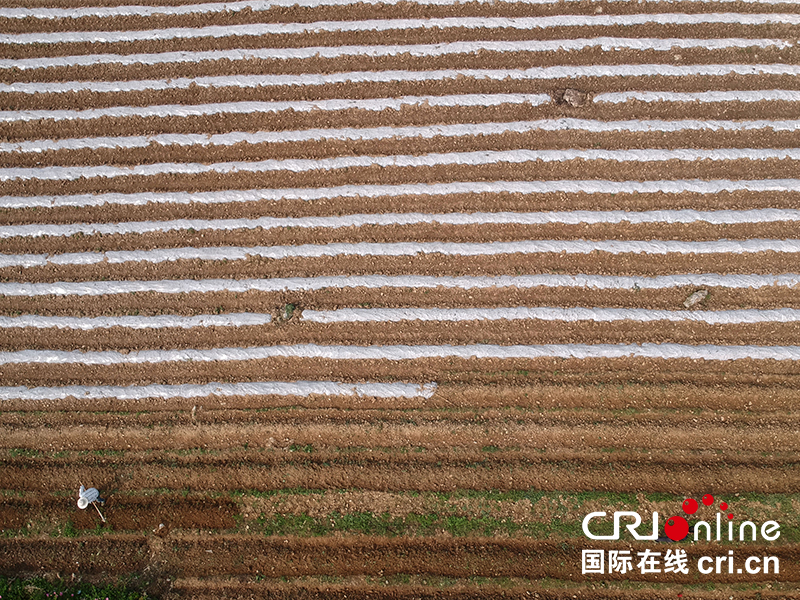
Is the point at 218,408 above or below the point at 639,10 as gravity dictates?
below

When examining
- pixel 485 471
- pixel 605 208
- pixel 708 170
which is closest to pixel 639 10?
pixel 708 170

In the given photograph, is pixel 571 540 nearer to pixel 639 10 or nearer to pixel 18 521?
pixel 18 521

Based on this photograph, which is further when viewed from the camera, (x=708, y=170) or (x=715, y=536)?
(x=708, y=170)

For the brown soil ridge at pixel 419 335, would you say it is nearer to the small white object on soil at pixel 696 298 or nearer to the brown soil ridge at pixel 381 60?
the small white object on soil at pixel 696 298

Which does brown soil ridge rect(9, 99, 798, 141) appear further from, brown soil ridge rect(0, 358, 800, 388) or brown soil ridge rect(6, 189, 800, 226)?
brown soil ridge rect(0, 358, 800, 388)

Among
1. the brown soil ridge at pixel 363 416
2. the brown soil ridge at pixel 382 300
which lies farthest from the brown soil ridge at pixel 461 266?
the brown soil ridge at pixel 363 416

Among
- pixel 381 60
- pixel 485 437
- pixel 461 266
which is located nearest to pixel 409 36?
pixel 381 60

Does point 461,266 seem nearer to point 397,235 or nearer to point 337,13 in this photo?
point 397,235
